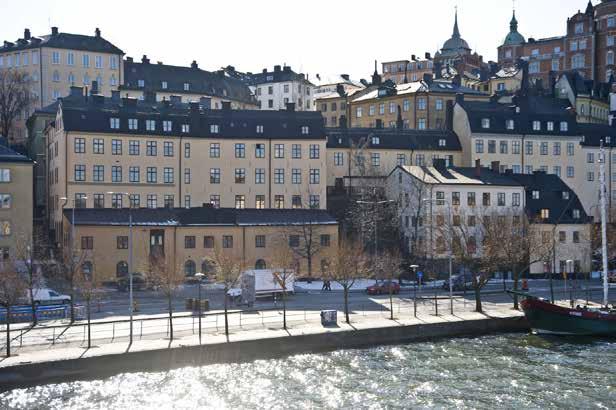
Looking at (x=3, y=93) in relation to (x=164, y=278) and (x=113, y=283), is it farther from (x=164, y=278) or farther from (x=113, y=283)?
(x=164, y=278)

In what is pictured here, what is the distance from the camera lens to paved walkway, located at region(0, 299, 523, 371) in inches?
1544

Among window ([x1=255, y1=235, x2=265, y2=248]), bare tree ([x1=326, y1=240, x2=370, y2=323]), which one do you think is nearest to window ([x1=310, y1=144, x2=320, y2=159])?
window ([x1=255, y1=235, x2=265, y2=248])

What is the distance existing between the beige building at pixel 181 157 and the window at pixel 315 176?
0.10m

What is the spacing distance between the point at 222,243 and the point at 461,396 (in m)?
37.5

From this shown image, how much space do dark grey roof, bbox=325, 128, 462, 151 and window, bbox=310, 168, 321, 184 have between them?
5.42 meters

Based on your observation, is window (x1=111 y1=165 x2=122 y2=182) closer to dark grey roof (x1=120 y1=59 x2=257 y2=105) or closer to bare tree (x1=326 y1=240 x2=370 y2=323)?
bare tree (x1=326 y1=240 x2=370 y2=323)

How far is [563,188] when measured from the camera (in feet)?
257

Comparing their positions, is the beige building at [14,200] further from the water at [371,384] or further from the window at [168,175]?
the water at [371,384]

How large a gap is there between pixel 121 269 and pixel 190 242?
6124mm

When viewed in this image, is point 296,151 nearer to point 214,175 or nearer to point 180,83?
point 214,175

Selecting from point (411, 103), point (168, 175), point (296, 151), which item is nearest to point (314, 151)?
point (296, 151)

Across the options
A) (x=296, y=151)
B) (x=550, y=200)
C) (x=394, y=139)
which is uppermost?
(x=394, y=139)

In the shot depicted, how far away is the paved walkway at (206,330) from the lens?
39219 millimetres

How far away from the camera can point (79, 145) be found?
72.4 m
